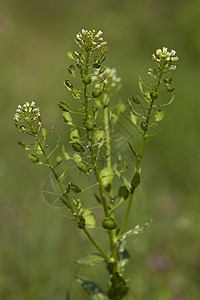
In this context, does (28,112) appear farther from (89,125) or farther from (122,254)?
(122,254)

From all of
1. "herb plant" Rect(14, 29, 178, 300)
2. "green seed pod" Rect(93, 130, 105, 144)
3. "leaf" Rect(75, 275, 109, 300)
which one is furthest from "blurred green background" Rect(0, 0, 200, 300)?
"green seed pod" Rect(93, 130, 105, 144)

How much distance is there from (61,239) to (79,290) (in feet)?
2.16

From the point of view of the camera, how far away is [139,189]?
13.7 feet

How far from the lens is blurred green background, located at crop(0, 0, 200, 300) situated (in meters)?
3.34

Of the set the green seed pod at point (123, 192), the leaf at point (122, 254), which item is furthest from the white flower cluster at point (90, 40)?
the leaf at point (122, 254)

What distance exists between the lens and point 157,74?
1.54 metres

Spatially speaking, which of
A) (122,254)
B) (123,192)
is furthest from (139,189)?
(123,192)

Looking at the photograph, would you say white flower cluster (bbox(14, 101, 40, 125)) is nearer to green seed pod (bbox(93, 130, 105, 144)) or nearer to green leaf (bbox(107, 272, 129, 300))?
green seed pod (bbox(93, 130, 105, 144))

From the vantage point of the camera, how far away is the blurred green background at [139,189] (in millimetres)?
3338

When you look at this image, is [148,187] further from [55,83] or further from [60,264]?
[55,83]

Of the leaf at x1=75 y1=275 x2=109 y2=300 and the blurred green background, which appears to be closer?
the leaf at x1=75 y1=275 x2=109 y2=300

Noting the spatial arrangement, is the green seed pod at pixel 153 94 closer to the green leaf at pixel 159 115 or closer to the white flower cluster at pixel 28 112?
the green leaf at pixel 159 115

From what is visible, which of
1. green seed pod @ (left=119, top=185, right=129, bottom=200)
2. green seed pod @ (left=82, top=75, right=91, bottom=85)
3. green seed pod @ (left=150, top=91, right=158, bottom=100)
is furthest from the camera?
green seed pod @ (left=119, top=185, right=129, bottom=200)

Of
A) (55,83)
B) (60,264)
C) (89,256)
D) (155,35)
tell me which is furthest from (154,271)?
(155,35)
